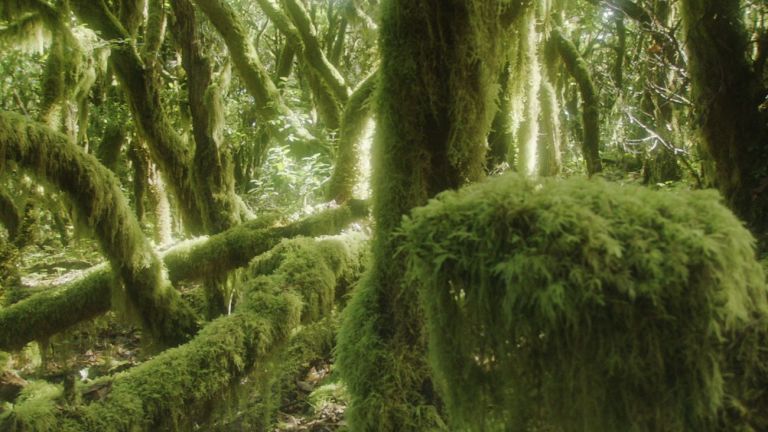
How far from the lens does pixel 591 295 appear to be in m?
1.63

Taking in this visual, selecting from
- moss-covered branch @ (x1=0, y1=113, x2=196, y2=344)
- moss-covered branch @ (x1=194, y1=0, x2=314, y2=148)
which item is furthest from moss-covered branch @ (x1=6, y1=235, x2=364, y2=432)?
moss-covered branch @ (x1=194, y1=0, x2=314, y2=148)

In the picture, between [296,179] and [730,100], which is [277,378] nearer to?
[296,179]

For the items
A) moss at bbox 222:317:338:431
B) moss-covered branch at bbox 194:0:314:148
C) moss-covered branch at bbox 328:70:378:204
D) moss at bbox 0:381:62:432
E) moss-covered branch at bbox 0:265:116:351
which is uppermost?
moss-covered branch at bbox 194:0:314:148

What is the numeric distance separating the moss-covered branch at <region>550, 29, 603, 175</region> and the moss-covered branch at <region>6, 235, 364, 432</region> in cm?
609

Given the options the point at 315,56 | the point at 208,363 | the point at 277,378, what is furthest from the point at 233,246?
the point at 315,56

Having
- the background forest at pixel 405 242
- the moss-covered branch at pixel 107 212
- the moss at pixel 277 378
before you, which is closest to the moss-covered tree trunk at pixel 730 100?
the background forest at pixel 405 242

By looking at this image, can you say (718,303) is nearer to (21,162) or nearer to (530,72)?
(530,72)

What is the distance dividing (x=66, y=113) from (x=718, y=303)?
8.80 metres

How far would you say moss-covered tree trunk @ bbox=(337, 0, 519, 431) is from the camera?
126 inches

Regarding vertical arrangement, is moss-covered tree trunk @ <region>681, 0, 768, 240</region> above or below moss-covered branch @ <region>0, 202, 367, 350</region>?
above

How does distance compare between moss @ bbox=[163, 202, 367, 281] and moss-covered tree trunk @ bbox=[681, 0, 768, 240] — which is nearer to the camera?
moss-covered tree trunk @ bbox=[681, 0, 768, 240]

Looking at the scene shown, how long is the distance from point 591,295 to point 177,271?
575cm

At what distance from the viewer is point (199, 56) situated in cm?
780

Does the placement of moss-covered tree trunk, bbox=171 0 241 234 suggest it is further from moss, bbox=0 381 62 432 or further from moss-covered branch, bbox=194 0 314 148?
moss, bbox=0 381 62 432
